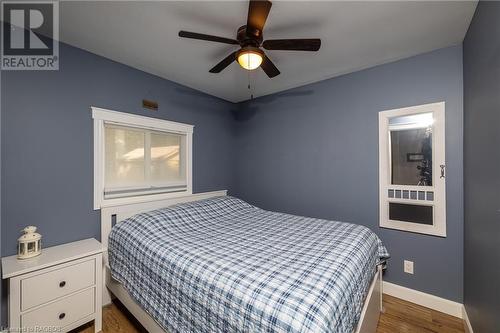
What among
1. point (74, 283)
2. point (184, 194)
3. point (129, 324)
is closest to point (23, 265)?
point (74, 283)

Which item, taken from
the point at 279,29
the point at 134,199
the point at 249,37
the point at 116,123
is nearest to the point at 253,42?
the point at 249,37

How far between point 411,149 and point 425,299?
148cm

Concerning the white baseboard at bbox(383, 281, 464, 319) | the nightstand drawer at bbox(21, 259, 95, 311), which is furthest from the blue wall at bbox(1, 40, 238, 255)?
the white baseboard at bbox(383, 281, 464, 319)

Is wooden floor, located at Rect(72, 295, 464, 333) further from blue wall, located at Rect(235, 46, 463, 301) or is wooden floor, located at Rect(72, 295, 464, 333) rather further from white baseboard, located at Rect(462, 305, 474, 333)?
blue wall, located at Rect(235, 46, 463, 301)

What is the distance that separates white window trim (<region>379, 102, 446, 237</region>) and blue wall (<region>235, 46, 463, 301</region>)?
1.9 inches

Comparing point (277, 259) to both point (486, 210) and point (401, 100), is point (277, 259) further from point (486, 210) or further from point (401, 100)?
point (401, 100)

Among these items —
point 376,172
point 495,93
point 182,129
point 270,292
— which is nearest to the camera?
point 270,292

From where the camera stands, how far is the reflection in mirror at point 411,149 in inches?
82.7

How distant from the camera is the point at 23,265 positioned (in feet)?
4.97

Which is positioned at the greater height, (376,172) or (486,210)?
(376,172)

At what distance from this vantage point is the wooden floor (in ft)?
5.93

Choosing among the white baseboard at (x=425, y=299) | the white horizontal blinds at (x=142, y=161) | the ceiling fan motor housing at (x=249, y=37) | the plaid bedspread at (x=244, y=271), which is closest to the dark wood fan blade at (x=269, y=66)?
the ceiling fan motor housing at (x=249, y=37)

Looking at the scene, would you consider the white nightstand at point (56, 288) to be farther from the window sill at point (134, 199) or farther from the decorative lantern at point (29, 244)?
the window sill at point (134, 199)

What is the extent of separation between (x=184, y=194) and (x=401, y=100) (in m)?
2.77
